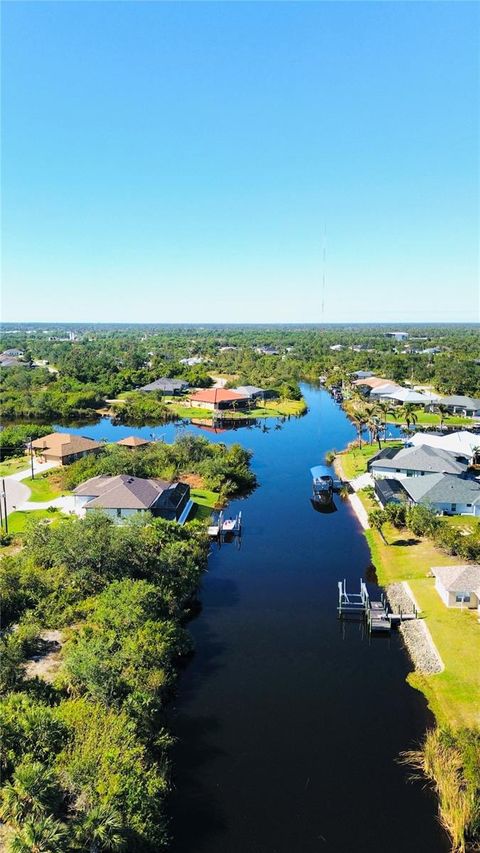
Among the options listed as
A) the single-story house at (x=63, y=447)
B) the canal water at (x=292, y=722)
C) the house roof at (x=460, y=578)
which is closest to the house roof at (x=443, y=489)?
the canal water at (x=292, y=722)

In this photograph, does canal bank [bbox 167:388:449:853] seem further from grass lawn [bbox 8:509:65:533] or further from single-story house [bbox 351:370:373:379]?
single-story house [bbox 351:370:373:379]

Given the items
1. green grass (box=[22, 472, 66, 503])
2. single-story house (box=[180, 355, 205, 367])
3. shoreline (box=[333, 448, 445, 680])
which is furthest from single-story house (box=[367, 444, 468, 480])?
single-story house (box=[180, 355, 205, 367])

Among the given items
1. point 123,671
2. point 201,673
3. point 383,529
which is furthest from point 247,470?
point 123,671

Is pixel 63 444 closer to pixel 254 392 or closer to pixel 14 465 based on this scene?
pixel 14 465

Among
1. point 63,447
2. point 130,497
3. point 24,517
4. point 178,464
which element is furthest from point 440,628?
point 63,447

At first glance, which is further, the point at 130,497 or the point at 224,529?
the point at 224,529
